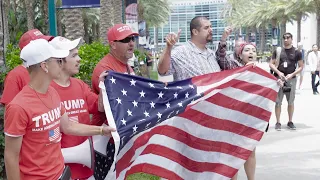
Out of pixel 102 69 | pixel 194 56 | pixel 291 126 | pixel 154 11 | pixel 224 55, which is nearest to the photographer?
pixel 102 69

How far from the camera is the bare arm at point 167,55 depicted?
4852 mm

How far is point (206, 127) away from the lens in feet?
17.3

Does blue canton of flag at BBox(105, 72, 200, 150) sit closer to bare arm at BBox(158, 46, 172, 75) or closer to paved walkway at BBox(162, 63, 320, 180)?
bare arm at BBox(158, 46, 172, 75)

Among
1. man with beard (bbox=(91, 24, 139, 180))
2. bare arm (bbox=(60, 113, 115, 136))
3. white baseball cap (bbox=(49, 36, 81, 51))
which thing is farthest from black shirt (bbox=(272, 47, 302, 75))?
white baseball cap (bbox=(49, 36, 81, 51))

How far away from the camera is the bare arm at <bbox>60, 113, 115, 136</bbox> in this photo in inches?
147

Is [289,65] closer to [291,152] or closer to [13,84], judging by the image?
[291,152]

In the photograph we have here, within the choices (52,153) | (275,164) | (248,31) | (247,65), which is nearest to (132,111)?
(52,153)

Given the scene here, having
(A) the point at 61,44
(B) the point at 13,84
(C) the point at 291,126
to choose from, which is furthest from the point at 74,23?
(A) the point at 61,44

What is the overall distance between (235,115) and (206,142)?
412 millimetres

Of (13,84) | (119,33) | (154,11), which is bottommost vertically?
(13,84)

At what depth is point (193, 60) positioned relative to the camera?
5.38 meters

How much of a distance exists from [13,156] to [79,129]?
810 millimetres

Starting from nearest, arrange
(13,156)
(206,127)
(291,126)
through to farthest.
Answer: (13,156)
(206,127)
(291,126)

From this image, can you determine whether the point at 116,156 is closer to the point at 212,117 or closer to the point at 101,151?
the point at 101,151
